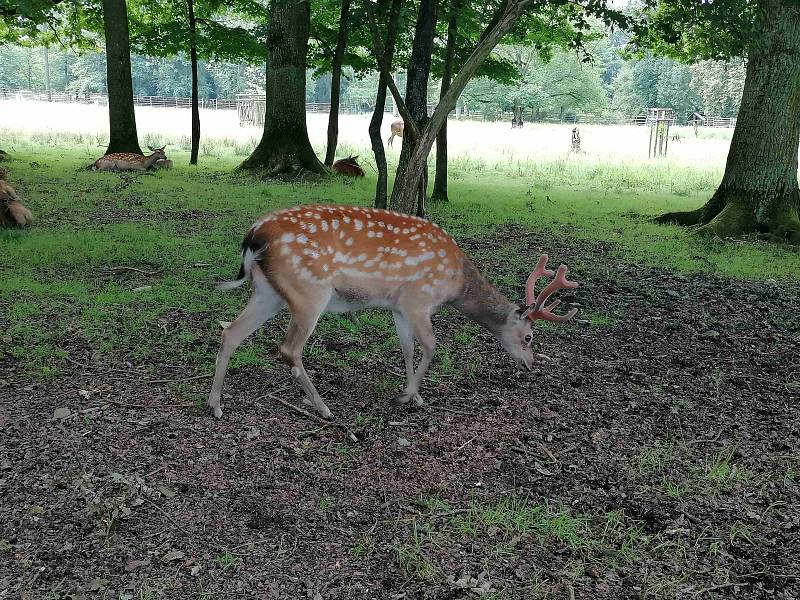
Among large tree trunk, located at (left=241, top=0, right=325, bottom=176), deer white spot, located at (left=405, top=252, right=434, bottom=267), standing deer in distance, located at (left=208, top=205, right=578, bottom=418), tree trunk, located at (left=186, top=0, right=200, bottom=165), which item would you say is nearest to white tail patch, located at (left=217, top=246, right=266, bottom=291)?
standing deer in distance, located at (left=208, top=205, right=578, bottom=418)

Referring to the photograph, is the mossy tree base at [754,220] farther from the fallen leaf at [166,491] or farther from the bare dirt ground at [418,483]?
the fallen leaf at [166,491]

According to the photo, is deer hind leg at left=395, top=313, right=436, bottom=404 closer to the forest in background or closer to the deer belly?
the deer belly

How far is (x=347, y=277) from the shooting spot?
3.84 meters

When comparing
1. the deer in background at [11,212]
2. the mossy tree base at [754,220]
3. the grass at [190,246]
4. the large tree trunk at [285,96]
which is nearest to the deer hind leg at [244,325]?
the grass at [190,246]

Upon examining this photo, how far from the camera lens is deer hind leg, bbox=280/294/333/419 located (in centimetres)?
372

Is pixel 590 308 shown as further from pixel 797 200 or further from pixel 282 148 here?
pixel 282 148

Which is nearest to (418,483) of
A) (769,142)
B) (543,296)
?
(543,296)

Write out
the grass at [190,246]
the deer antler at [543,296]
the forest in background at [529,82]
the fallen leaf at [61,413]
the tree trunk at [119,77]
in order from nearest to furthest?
1. the fallen leaf at [61,413]
2. the deer antler at [543,296]
3. the grass at [190,246]
4. the tree trunk at [119,77]
5. the forest in background at [529,82]

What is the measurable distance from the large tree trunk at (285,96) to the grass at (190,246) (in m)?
0.83

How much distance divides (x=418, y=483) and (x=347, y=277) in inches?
43.7

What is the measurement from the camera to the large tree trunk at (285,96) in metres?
12.9

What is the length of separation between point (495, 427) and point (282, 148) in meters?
9.98

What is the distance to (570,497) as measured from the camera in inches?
127

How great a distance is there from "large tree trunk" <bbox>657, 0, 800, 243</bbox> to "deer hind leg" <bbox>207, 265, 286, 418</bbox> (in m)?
6.36
